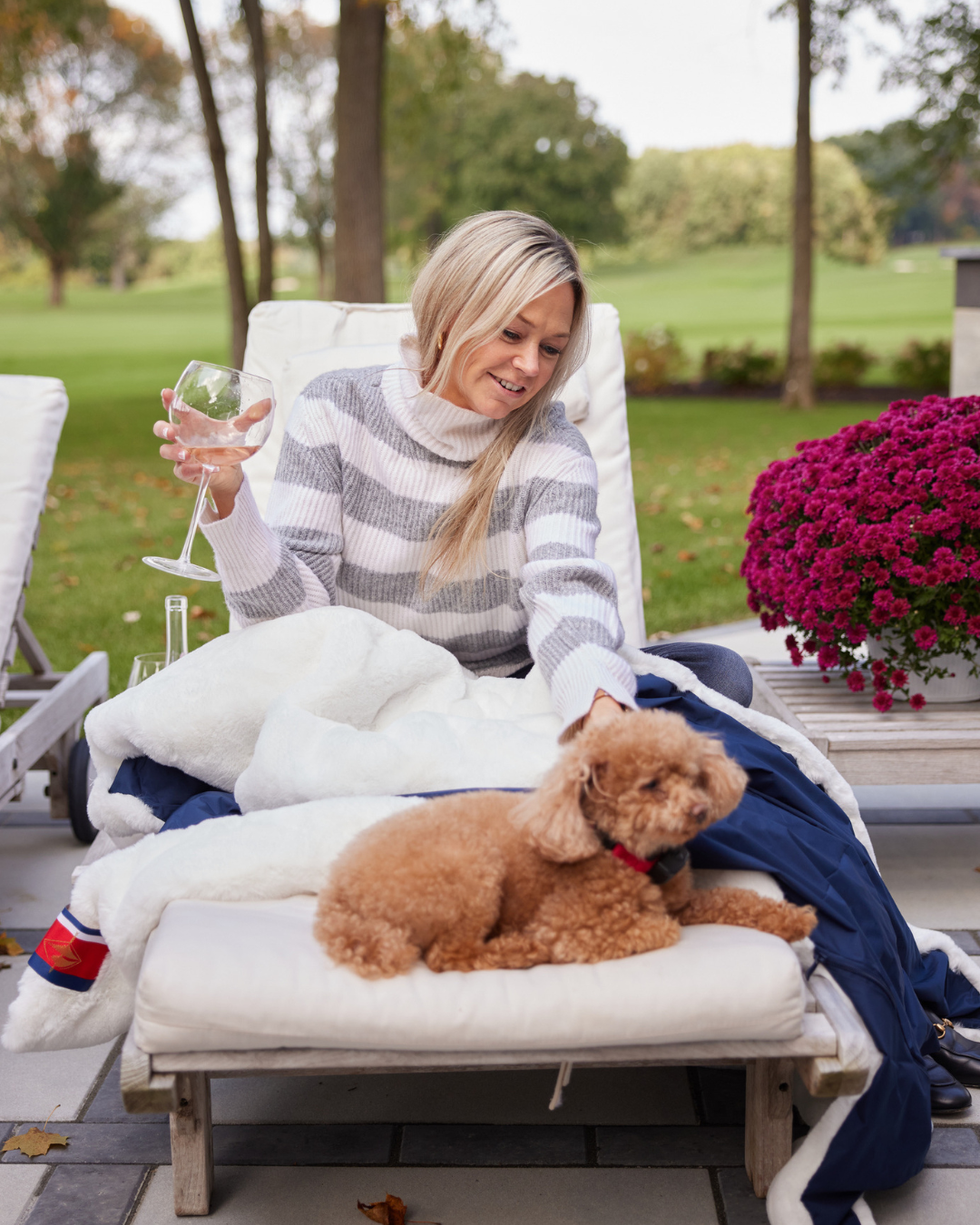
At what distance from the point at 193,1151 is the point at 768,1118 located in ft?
2.99

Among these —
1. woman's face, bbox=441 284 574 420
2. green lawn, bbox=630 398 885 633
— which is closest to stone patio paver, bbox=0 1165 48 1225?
woman's face, bbox=441 284 574 420

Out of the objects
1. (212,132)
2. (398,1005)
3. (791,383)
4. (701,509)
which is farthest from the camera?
(791,383)

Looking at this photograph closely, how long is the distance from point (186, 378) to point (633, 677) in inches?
38.5

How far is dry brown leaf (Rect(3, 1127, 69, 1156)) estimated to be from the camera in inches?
78.4

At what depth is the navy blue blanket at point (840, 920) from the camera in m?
1.76

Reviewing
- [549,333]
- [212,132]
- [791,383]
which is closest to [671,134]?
[791,383]

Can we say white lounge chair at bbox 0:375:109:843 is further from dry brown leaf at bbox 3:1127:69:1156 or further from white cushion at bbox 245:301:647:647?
dry brown leaf at bbox 3:1127:69:1156

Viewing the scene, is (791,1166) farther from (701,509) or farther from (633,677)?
(701,509)

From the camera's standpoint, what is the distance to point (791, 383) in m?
14.1

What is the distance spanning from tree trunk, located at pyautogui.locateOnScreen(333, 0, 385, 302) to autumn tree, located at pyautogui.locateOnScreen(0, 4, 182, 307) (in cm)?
2065

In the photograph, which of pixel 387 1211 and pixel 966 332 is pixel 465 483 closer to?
pixel 387 1211

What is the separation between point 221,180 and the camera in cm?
1116

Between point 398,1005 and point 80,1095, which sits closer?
point 398,1005

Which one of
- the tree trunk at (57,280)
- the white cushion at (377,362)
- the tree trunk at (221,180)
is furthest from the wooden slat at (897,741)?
the tree trunk at (57,280)
